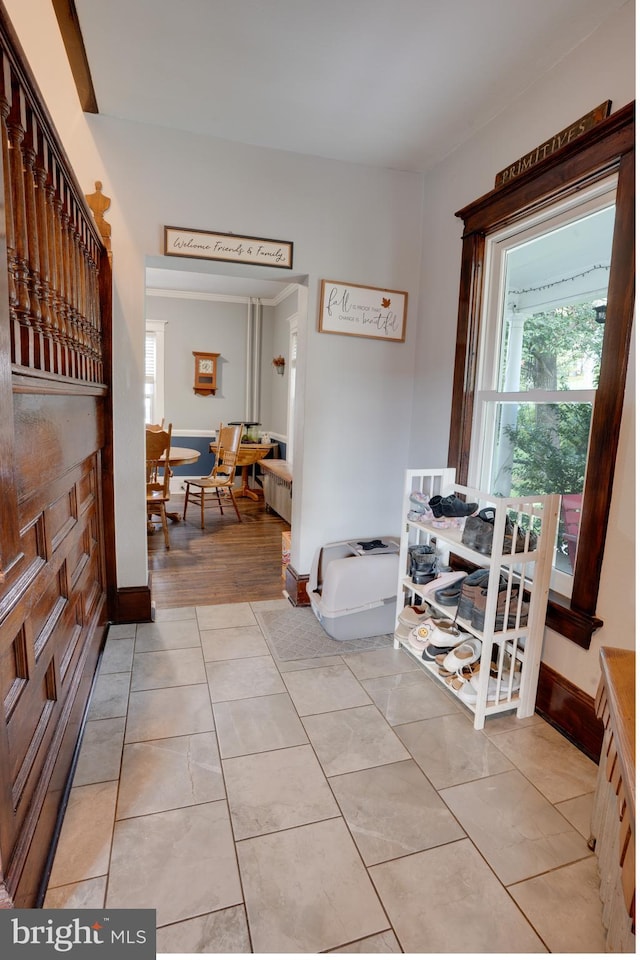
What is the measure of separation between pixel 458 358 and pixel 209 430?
477 centimetres

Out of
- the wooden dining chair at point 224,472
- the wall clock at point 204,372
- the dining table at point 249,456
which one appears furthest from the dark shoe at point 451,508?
the wall clock at point 204,372

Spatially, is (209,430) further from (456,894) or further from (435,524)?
(456,894)

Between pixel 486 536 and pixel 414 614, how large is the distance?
0.71m

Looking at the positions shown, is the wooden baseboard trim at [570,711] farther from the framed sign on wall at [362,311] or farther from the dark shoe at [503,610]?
the framed sign on wall at [362,311]

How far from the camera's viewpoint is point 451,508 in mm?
2203

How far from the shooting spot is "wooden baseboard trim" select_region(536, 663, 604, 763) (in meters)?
1.78

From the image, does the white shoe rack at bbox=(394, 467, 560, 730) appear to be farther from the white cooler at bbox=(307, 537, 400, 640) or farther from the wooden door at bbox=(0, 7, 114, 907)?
the wooden door at bbox=(0, 7, 114, 907)

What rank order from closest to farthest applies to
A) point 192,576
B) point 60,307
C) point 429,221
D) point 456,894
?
point 456,894 → point 60,307 → point 429,221 → point 192,576

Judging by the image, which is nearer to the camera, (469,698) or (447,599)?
(469,698)

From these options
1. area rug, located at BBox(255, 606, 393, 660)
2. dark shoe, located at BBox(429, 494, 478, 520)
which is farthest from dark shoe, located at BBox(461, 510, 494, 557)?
area rug, located at BBox(255, 606, 393, 660)

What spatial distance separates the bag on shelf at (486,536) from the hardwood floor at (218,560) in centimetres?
160

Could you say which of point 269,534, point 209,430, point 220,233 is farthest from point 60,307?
point 209,430

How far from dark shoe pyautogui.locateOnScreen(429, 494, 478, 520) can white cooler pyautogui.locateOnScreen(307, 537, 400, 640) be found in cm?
55

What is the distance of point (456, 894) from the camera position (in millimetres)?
1251
